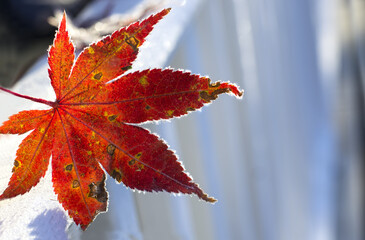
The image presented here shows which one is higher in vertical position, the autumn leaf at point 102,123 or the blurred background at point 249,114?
the blurred background at point 249,114

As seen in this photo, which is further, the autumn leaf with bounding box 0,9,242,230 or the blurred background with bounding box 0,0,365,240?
the blurred background with bounding box 0,0,365,240

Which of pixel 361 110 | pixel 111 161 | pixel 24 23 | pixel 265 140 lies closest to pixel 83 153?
pixel 111 161

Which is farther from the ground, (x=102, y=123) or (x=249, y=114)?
(x=249, y=114)

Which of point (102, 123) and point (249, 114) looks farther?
point (249, 114)

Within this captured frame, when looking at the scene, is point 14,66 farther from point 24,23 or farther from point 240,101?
point 240,101

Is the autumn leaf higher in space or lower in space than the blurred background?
lower
